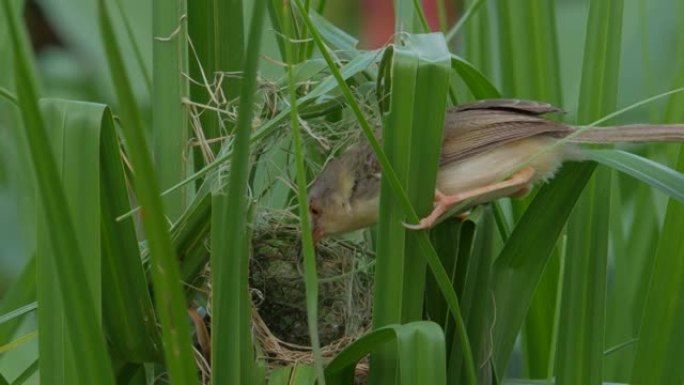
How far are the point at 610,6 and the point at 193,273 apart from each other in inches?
23.7

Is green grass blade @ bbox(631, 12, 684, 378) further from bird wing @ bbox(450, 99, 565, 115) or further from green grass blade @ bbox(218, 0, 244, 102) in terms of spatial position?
green grass blade @ bbox(218, 0, 244, 102)

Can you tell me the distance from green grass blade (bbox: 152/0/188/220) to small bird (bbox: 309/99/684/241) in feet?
0.82

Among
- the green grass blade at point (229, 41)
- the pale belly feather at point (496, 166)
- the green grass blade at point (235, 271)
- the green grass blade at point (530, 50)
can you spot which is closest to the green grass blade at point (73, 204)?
the green grass blade at point (235, 271)

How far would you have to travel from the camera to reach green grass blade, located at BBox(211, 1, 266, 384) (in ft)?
3.22

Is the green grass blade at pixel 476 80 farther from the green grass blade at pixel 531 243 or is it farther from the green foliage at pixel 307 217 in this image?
the green grass blade at pixel 531 243

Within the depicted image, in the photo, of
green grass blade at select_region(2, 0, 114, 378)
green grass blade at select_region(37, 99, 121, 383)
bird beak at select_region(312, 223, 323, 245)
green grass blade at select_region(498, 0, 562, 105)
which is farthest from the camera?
green grass blade at select_region(498, 0, 562, 105)

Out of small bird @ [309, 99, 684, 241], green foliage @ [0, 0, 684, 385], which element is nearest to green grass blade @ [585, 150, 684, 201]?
green foliage @ [0, 0, 684, 385]

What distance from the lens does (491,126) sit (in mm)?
1692

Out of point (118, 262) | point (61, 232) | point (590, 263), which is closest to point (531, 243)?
point (590, 263)

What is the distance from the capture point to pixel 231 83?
1.60m

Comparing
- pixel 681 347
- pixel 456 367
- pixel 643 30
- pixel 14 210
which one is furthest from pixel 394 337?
pixel 14 210

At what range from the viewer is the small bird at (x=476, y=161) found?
1.61 metres

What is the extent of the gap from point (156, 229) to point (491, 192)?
739mm

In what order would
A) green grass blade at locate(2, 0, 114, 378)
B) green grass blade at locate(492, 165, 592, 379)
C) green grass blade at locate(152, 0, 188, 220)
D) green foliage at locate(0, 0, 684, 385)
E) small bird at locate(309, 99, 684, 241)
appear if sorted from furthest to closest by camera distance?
small bird at locate(309, 99, 684, 241) < green grass blade at locate(152, 0, 188, 220) < green grass blade at locate(492, 165, 592, 379) < green foliage at locate(0, 0, 684, 385) < green grass blade at locate(2, 0, 114, 378)
